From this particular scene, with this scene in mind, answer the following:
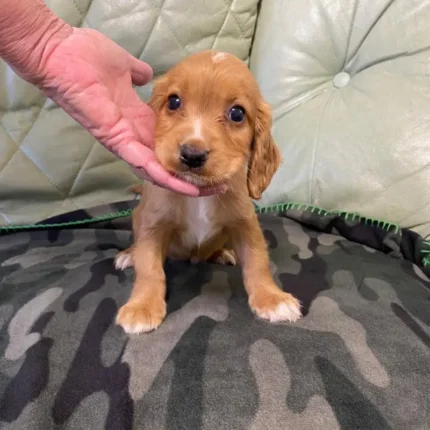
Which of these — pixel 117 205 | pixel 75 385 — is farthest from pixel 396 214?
pixel 75 385

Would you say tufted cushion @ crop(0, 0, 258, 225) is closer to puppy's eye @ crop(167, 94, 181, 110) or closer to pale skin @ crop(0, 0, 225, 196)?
pale skin @ crop(0, 0, 225, 196)

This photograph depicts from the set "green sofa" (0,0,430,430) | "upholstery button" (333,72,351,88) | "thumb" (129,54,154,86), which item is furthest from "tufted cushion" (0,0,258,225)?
"upholstery button" (333,72,351,88)

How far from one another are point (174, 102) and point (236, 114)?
0.78ft

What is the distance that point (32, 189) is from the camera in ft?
8.41

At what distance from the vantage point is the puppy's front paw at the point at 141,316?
4.94 ft

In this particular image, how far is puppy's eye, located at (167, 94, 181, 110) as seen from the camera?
1.75 m

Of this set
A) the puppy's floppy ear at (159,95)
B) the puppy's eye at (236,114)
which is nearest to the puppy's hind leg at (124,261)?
the puppy's floppy ear at (159,95)

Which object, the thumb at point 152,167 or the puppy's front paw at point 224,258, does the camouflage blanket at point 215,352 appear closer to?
the puppy's front paw at point 224,258

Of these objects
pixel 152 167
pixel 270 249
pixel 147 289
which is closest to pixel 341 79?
pixel 270 249

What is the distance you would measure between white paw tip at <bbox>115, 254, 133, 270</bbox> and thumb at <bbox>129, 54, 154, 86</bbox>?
794 mm

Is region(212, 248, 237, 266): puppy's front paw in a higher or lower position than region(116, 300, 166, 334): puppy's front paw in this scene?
lower

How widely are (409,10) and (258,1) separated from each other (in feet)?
3.00

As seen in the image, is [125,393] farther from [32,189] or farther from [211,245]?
[32,189]

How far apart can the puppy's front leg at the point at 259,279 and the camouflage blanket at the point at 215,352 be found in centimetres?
5
